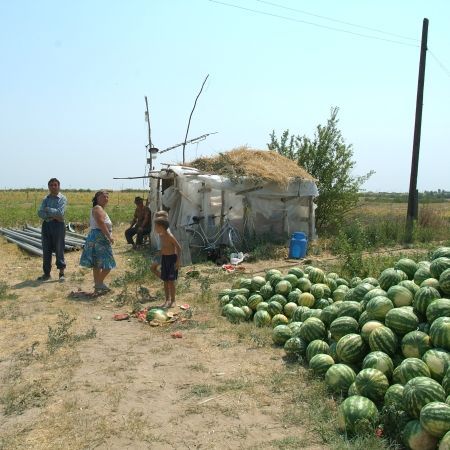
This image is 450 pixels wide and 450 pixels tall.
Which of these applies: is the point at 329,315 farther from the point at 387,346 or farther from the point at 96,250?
the point at 96,250

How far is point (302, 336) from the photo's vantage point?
18.2 ft

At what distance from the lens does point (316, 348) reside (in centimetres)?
518

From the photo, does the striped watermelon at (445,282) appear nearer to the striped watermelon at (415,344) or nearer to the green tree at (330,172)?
the striped watermelon at (415,344)

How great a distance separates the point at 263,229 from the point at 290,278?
7.09 meters

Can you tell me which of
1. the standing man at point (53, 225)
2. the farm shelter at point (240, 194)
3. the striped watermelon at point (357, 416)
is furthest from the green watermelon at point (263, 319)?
the farm shelter at point (240, 194)

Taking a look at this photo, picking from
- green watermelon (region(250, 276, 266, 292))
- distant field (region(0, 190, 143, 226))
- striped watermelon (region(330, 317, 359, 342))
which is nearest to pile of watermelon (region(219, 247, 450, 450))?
striped watermelon (region(330, 317, 359, 342))

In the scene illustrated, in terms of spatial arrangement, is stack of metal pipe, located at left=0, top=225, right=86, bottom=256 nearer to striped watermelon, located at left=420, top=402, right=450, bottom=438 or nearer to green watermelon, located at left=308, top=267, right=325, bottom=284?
green watermelon, located at left=308, top=267, right=325, bottom=284

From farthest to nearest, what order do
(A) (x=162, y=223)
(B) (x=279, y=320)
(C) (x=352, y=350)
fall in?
1. (A) (x=162, y=223)
2. (B) (x=279, y=320)
3. (C) (x=352, y=350)

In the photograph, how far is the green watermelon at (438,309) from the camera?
14.5 ft

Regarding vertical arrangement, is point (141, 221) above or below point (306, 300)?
above

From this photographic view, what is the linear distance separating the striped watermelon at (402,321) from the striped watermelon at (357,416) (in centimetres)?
94

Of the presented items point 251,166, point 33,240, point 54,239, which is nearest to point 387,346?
point 54,239

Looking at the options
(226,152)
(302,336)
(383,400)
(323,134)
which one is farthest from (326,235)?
(383,400)

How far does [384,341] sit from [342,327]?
624 mm
